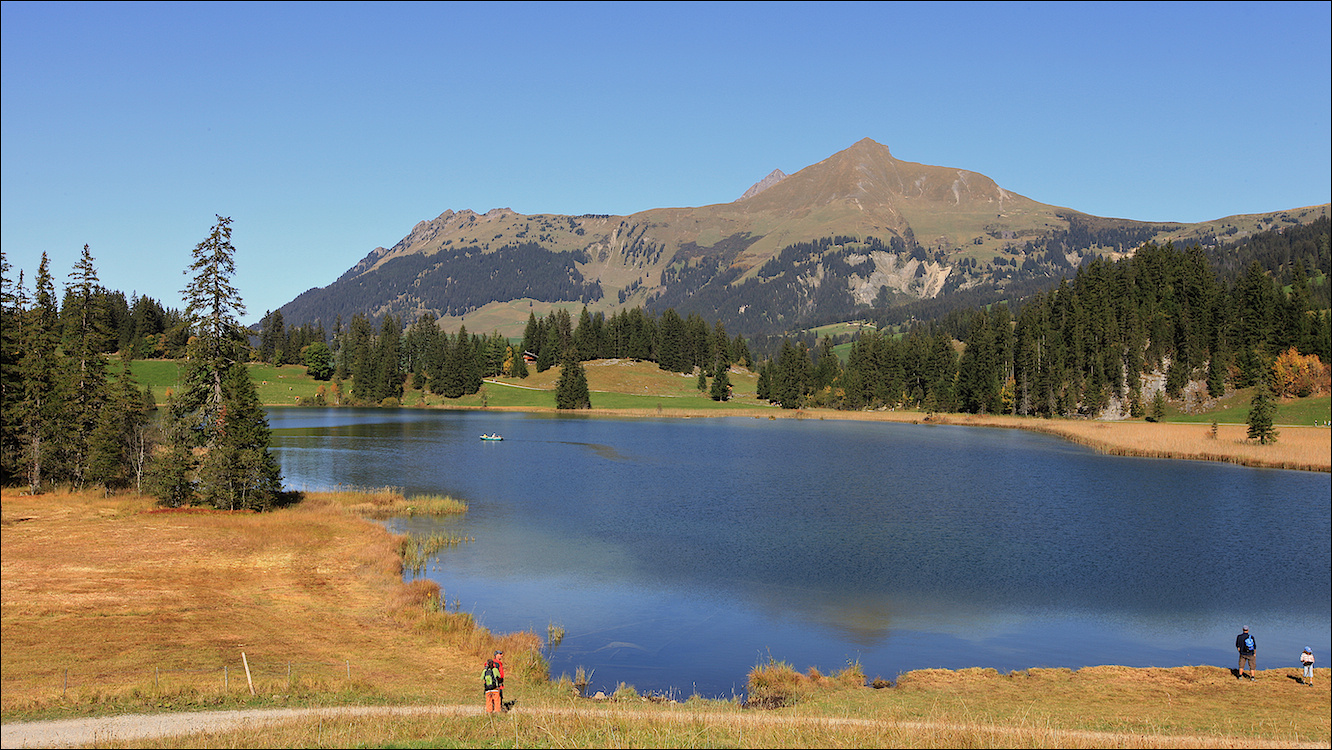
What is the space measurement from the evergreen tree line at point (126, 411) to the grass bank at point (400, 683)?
1219 cm

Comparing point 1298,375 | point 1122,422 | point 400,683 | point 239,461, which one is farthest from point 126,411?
point 1298,375

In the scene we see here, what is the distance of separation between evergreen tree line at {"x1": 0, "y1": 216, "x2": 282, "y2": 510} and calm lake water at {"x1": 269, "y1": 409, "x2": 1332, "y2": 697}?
11999 mm

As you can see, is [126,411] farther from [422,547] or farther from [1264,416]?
[1264,416]

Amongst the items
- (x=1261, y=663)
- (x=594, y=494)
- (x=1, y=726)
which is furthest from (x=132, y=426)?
(x=1261, y=663)

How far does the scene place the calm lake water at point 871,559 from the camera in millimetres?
33875

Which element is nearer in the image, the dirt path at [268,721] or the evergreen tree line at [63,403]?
the dirt path at [268,721]

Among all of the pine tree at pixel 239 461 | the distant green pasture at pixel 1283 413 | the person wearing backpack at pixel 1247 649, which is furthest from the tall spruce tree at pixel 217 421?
the distant green pasture at pixel 1283 413

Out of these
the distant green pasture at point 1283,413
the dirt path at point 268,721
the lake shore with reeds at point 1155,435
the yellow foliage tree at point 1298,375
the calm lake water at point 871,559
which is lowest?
the calm lake water at point 871,559

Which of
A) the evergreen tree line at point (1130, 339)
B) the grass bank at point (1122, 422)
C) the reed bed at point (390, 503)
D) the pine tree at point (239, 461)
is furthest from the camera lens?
the evergreen tree line at point (1130, 339)

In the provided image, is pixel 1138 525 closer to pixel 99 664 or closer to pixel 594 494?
pixel 594 494

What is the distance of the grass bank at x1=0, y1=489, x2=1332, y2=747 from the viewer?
20.9 meters

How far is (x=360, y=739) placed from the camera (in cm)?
1947

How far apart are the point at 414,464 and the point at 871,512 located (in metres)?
51.8

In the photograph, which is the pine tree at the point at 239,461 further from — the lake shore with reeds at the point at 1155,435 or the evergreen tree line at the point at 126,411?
the lake shore with reeds at the point at 1155,435
